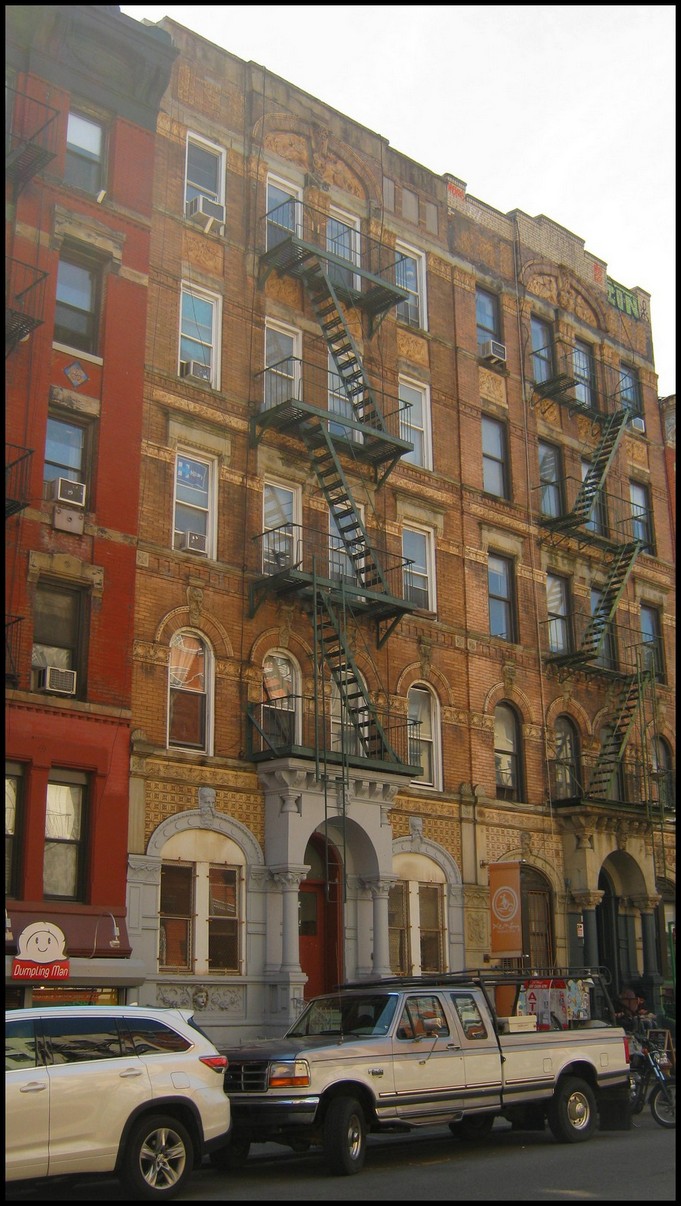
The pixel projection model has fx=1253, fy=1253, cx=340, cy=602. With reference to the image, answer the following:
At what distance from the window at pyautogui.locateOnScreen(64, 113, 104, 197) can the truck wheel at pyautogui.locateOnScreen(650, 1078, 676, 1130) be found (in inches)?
691

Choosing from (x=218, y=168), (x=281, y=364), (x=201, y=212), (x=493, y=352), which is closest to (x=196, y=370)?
(x=281, y=364)

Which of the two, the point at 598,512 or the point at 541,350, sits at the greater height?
the point at 541,350

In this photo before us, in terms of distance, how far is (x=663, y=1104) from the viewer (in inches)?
705

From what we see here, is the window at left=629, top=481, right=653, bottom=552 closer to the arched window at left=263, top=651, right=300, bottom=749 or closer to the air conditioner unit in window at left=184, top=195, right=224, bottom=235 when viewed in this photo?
the arched window at left=263, top=651, right=300, bottom=749

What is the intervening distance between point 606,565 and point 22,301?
17.7 m

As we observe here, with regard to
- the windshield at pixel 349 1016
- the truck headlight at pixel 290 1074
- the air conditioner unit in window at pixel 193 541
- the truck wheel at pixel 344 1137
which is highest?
the air conditioner unit in window at pixel 193 541

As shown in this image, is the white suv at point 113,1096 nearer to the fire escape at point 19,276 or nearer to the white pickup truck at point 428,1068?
the white pickup truck at point 428,1068

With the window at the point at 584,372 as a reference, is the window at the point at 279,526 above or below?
below

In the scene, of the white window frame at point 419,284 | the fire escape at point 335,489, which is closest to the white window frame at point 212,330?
the fire escape at point 335,489

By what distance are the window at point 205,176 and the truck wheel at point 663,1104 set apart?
1771 centimetres

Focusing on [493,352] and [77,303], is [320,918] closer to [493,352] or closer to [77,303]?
[77,303]

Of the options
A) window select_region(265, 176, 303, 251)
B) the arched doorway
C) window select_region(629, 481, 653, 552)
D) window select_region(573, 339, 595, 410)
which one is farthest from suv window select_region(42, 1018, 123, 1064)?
window select_region(629, 481, 653, 552)

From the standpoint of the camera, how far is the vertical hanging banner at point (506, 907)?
2558 cm

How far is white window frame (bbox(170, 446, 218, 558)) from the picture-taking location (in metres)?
22.8
